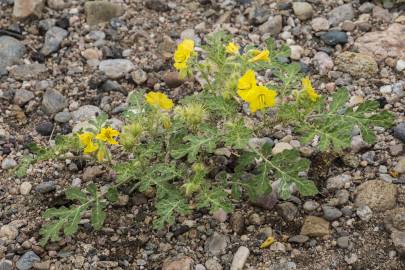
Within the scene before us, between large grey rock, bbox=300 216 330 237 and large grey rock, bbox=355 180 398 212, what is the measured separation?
0.24m

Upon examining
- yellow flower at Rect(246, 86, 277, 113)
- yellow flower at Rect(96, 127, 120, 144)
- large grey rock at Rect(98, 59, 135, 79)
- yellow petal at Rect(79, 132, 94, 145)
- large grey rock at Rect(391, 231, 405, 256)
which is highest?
yellow flower at Rect(246, 86, 277, 113)

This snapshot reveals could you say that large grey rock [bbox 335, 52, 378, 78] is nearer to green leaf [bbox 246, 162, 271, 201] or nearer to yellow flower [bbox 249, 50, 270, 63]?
yellow flower [bbox 249, 50, 270, 63]

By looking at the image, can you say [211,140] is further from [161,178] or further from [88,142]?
[88,142]

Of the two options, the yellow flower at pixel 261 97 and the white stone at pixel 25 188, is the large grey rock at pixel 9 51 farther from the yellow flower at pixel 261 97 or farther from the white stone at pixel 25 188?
the yellow flower at pixel 261 97

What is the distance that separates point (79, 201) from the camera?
152 inches

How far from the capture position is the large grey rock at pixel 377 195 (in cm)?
371

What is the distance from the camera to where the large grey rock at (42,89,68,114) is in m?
4.50

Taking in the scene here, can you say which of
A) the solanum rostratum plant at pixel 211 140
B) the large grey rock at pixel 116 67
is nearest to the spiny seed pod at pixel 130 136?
the solanum rostratum plant at pixel 211 140

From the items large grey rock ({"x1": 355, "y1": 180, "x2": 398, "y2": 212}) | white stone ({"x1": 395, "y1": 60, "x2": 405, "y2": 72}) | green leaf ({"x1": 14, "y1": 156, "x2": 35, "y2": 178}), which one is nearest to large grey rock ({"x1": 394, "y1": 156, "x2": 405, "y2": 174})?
large grey rock ({"x1": 355, "y1": 180, "x2": 398, "y2": 212})

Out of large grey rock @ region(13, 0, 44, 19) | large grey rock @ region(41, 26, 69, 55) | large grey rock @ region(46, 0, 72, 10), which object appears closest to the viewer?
large grey rock @ region(41, 26, 69, 55)

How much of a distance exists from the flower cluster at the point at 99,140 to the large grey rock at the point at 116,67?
109 cm

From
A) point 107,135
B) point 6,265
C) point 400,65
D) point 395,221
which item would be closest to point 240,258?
point 395,221

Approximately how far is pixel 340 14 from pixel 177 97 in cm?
148

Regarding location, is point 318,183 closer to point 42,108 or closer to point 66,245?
point 66,245
